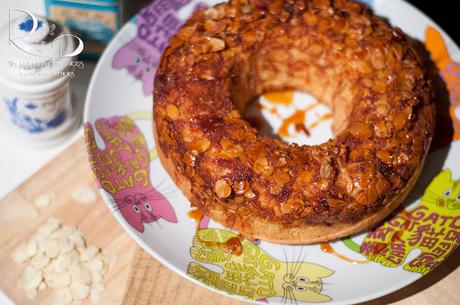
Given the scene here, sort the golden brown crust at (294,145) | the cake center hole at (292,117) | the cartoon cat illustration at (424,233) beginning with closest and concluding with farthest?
the golden brown crust at (294,145) < the cartoon cat illustration at (424,233) < the cake center hole at (292,117)

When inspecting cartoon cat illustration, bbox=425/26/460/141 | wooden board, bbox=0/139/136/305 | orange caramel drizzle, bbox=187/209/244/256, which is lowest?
wooden board, bbox=0/139/136/305

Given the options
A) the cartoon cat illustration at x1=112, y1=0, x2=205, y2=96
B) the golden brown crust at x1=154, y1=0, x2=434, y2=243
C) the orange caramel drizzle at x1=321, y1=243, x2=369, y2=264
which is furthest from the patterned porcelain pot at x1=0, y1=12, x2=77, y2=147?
the orange caramel drizzle at x1=321, y1=243, x2=369, y2=264

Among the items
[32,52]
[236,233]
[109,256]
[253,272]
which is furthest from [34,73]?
[253,272]

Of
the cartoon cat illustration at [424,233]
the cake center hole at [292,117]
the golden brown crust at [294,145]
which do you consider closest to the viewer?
the golden brown crust at [294,145]

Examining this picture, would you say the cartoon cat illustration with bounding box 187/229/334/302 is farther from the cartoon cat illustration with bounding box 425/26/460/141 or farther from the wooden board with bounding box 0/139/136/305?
the cartoon cat illustration with bounding box 425/26/460/141

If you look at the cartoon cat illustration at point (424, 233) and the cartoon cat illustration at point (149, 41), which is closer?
the cartoon cat illustration at point (424, 233)

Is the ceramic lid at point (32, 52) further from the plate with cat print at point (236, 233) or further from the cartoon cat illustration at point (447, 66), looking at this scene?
the cartoon cat illustration at point (447, 66)

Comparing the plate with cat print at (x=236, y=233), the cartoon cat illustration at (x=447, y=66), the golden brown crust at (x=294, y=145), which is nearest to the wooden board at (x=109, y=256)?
the plate with cat print at (x=236, y=233)

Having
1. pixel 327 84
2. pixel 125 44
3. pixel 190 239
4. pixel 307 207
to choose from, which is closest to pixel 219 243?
pixel 190 239
